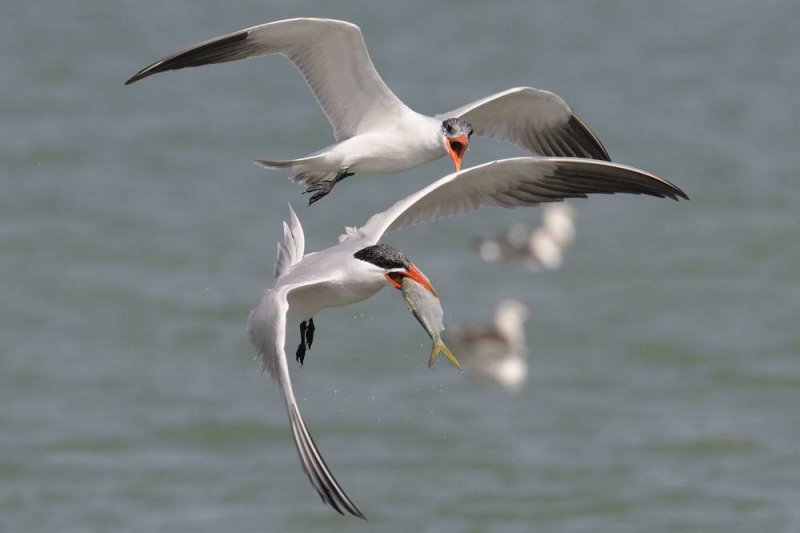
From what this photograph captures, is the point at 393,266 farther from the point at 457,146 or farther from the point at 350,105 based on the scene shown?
the point at 350,105

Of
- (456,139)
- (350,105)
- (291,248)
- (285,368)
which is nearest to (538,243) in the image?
(350,105)

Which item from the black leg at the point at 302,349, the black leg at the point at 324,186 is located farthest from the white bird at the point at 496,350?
the black leg at the point at 302,349

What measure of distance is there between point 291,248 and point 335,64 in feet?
3.90

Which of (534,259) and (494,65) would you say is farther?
(494,65)

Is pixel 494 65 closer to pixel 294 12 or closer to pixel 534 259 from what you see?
pixel 294 12

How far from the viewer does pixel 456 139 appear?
7.52 m

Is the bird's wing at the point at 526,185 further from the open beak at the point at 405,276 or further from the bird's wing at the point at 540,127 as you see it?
the bird's wing at the point at 540,127

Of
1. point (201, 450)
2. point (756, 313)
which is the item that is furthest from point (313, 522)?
point (756, 313)

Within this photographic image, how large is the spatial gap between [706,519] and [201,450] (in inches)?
205

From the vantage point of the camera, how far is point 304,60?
8148 mm

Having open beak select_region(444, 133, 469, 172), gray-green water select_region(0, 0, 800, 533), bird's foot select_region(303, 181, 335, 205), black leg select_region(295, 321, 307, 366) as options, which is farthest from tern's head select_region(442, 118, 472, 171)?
gray-green water select_region(0, 0, 800, 533)

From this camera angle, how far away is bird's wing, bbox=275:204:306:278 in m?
7.28

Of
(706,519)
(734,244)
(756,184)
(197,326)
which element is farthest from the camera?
(756,184)

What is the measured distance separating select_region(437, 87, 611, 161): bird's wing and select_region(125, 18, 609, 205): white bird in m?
0.02
